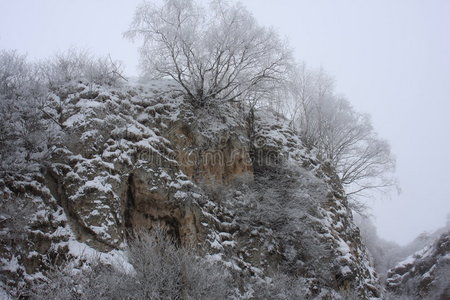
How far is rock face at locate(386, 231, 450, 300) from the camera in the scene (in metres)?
15.7

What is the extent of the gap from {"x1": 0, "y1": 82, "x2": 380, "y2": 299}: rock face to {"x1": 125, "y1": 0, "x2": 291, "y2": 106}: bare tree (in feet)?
2.47

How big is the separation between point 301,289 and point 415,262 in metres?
11.3

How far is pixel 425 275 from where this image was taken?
16.9 metres

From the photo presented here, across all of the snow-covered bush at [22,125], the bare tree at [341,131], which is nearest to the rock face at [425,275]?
the bare tree at [341,131]

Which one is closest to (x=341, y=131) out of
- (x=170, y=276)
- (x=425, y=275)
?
(x=425, y=275)

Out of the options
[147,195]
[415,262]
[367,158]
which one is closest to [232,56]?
[147,195]

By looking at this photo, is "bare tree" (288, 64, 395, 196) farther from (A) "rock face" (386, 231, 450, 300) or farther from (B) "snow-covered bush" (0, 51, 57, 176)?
(B) "snow-covered bush" (0, 51, 57, 176)

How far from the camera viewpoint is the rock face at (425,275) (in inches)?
618

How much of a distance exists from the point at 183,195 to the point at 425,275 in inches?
489

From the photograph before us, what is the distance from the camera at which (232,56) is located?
43.1 feet

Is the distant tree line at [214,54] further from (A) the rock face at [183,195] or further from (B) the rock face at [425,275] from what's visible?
(B) the rock face at [425,275]

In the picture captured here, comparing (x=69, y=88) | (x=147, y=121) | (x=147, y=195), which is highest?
(x=69, y=88)

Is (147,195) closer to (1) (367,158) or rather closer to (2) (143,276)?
(2) (143,276)

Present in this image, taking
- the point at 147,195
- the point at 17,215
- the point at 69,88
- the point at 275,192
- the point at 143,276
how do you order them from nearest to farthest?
the point at 143,276, the point at 17,215, the point at 147,195, the point at 69,88, the point at 275,192
